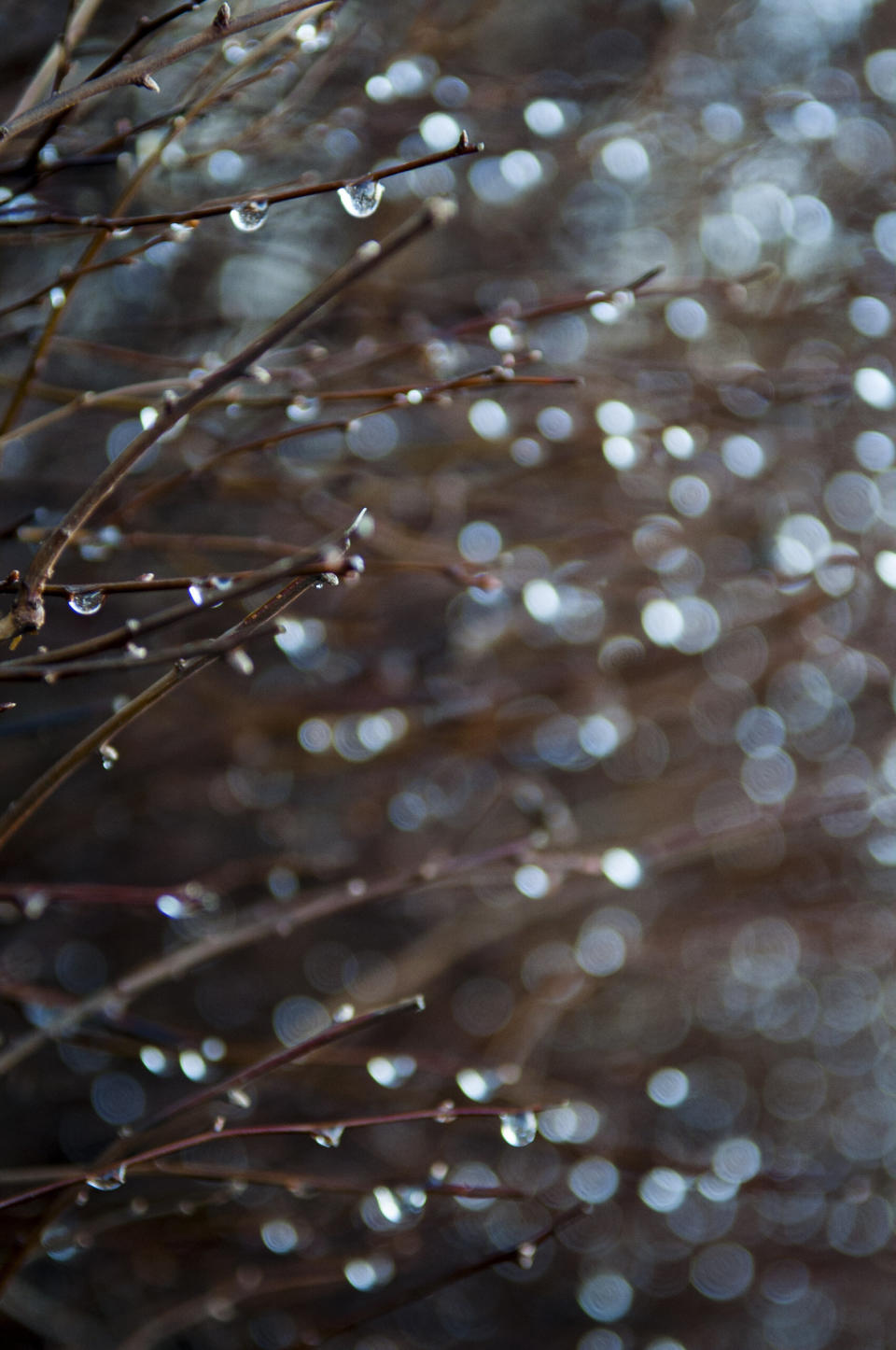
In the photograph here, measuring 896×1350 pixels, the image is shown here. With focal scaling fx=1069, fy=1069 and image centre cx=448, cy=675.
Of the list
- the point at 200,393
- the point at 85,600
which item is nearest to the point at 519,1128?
the point at 85,600

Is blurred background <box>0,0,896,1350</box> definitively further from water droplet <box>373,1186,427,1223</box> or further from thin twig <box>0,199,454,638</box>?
thin twig <box>0,199,454,638</box>

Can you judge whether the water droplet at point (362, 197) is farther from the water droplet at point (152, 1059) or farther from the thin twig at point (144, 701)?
the water droplet at point (152, 1059)

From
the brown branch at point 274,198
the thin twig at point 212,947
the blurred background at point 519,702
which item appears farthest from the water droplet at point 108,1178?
the brown branch at point 274,198

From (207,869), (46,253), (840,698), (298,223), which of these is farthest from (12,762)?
(840,698)

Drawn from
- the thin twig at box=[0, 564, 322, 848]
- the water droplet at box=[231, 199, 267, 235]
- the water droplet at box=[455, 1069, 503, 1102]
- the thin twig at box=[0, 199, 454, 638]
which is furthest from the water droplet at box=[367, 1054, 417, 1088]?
the water droplet at box=[231, 199, 267, 235]

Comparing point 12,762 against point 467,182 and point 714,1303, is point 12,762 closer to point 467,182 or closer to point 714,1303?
point 467,182

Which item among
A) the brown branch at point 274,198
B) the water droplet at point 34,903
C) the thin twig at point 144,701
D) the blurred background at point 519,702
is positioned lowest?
the blurred background at point 519,702

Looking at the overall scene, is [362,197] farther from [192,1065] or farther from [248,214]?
[192,1065]
